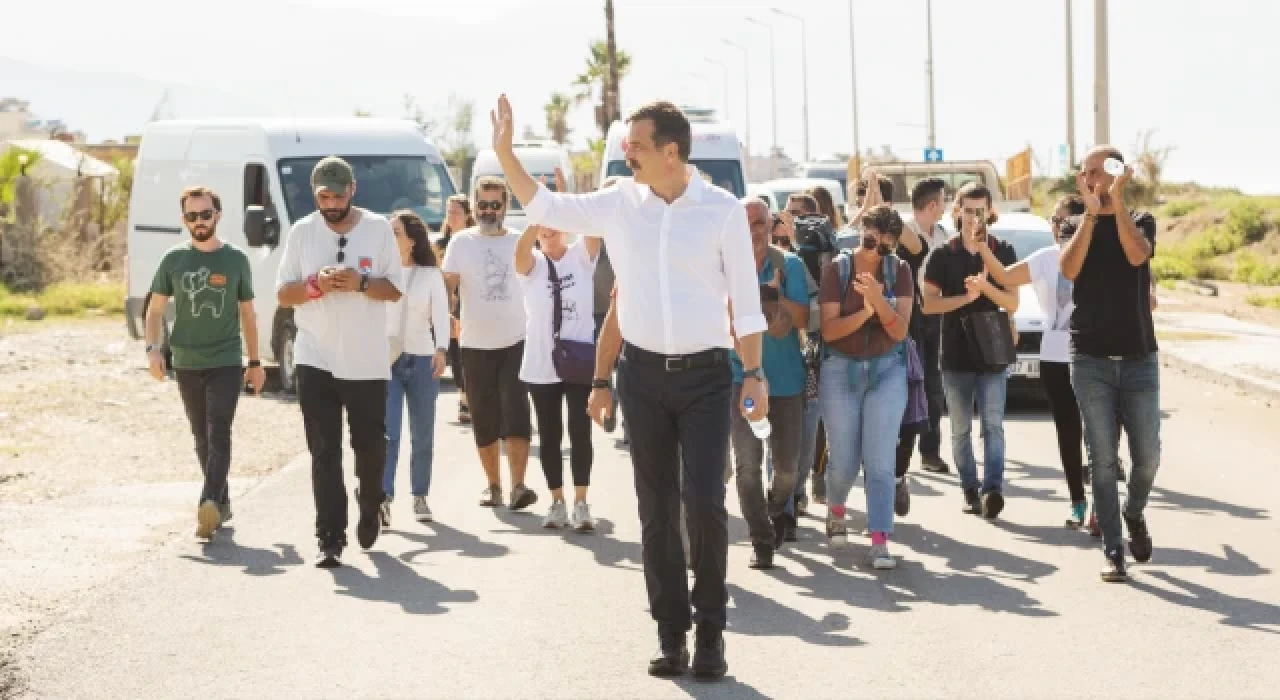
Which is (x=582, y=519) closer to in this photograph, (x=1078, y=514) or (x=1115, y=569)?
(x=1078, y=514)

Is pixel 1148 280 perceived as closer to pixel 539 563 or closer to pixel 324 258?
pixel 539 563

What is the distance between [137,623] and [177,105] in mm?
42830

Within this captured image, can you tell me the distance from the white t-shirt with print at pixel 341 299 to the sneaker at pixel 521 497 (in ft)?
7.02

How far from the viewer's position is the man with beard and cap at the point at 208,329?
1094 centimetres

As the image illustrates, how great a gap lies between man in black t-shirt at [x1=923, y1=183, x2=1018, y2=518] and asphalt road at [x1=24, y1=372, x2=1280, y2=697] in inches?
11.0

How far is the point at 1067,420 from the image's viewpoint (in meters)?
11.1

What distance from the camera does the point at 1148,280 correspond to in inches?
372

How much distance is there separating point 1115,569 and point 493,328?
13.5 ft

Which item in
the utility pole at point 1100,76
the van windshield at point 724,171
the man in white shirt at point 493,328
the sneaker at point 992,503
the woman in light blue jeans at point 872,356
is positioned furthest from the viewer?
the utility pole at point 1100,76

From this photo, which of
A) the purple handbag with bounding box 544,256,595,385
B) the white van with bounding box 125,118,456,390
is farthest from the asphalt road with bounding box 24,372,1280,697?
the white van with bounding box 125,118,456,390

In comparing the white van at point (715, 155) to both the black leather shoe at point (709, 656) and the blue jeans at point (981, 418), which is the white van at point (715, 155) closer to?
the blue jeans at point (981, 418)

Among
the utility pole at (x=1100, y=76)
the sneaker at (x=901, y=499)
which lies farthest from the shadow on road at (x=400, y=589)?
the utility pole at (x=1100, y=76)

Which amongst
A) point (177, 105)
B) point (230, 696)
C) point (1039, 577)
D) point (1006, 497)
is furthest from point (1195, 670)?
point (177, 105)

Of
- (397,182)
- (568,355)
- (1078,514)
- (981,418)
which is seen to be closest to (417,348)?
(568,355)
